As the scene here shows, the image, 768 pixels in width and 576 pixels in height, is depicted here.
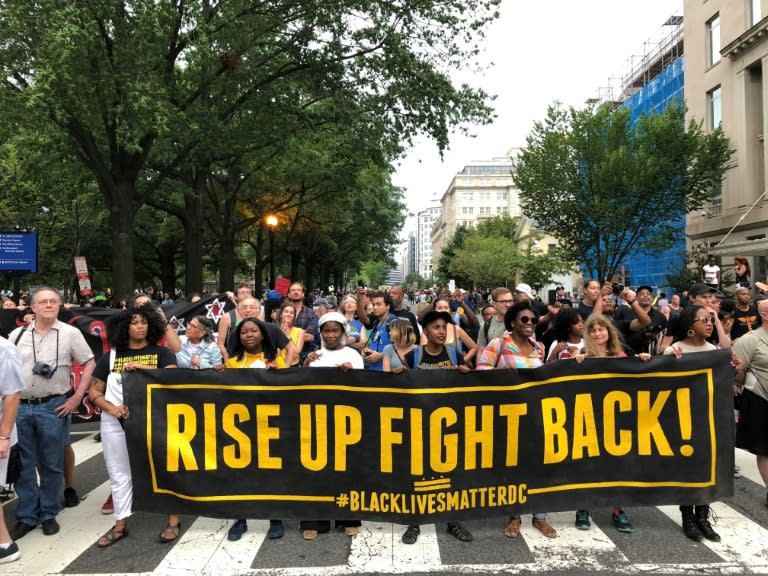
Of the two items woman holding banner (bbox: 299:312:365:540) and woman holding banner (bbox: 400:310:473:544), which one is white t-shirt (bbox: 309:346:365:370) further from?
woman holding banner (bbox: 400:310:473:544)

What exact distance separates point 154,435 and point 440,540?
2.36 metres

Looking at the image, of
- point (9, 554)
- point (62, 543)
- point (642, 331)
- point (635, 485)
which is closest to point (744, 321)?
point (642, 331)

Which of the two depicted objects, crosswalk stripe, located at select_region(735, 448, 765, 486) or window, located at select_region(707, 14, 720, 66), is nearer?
crosswalk stripe, located at select_region(735, 448, 765, 486)

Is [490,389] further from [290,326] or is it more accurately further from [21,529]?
[21,529]

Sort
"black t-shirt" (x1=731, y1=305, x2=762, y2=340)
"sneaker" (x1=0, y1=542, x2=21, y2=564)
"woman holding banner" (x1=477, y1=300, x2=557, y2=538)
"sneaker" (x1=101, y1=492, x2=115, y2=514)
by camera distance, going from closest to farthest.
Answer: "sneaker" (x1=0, y1=542, x2=21, y2=564) < "woman holding banner" (x1=477, y1=300, x2=557, y2=538) < "sneaker" (x1=101, y1=492, x2=115, y2=514) < "black t-shirt" (x1=731, y1=305, x2=762, y2=340)

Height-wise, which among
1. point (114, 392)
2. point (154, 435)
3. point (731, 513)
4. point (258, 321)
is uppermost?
point (258, 321)

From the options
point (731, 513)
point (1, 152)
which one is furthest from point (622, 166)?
point (1, 152)

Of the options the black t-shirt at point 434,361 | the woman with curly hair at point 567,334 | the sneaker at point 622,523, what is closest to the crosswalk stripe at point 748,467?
the sneaker at point 622,523

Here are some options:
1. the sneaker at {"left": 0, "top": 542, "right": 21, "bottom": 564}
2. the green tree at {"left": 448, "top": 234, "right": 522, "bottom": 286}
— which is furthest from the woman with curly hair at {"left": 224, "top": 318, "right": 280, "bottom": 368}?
the green tree at {"left": 448, "top": 234, "right": 522, "bottom": 286}

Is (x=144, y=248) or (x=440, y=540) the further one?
(x=144, y=248)

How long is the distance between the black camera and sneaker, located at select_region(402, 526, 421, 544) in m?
3.10

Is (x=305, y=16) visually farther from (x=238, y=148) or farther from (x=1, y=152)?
(x=1, y=152)

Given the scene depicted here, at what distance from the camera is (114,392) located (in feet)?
14.8

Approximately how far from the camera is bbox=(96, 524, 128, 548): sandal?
436 centimetres
